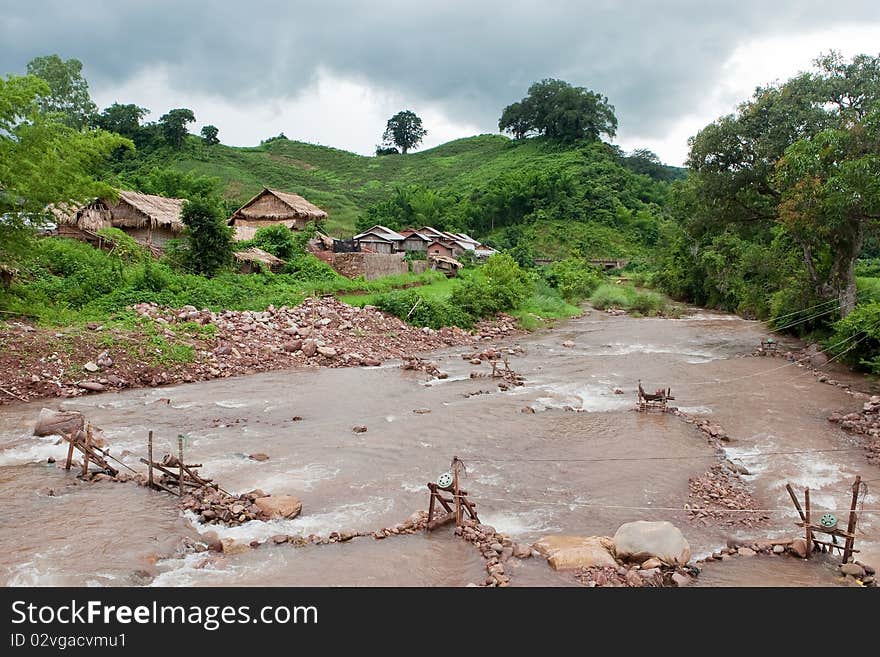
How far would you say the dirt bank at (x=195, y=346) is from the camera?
15891 mm

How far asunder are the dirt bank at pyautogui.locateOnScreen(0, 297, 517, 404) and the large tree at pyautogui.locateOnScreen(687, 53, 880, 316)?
11.9 metres

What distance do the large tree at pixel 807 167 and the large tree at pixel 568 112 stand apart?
62.3 m

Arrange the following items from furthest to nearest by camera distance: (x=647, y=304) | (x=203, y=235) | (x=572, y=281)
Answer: (x=572, y=281) < (x=647, y=304) < (x=203, y=235)

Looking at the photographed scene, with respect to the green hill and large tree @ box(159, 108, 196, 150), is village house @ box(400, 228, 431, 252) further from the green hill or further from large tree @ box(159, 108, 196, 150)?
large tree @ box(159, 108, 196, 150)

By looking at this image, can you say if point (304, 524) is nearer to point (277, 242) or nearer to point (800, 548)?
point (800, 548)

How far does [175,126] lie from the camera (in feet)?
219

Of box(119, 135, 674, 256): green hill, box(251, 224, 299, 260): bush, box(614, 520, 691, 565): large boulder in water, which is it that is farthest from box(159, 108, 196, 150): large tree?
box(614, 520, 691, 565): large boulder in water

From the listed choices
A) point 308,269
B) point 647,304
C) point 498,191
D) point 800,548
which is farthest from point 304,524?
point 498,191

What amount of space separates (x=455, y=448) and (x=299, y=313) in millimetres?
12782

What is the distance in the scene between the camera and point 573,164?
75125 millimetres

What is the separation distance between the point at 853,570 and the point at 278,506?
24.2 feet

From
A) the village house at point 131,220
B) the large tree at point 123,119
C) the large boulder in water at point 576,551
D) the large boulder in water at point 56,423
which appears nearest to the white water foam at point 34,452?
the large boulder in water at point 56,423

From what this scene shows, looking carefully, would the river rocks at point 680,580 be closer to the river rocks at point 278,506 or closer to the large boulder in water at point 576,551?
the large boulder in water at point 576,551

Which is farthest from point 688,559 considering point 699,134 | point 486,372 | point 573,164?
point 573,164
